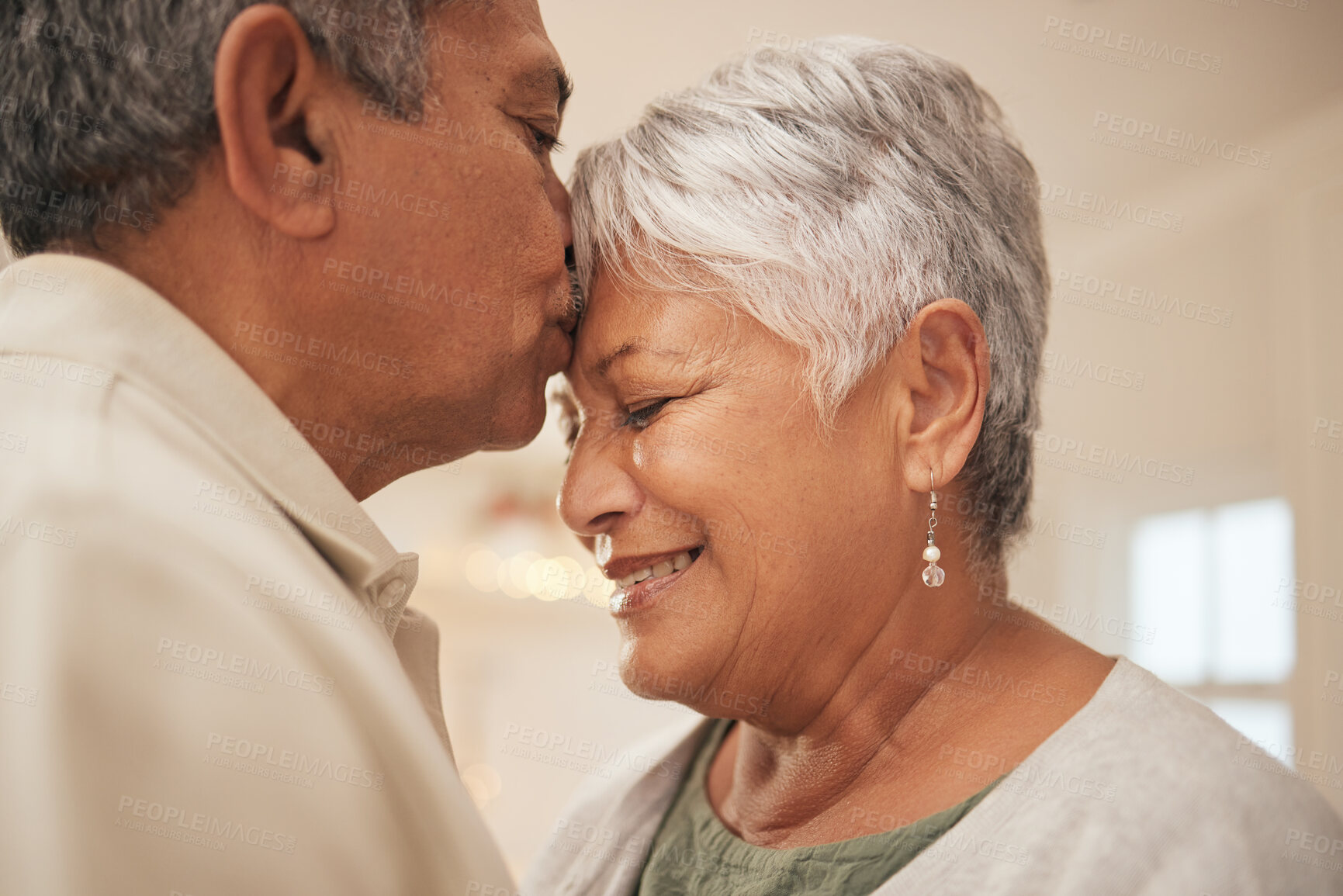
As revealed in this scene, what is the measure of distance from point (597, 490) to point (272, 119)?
1.95 feet

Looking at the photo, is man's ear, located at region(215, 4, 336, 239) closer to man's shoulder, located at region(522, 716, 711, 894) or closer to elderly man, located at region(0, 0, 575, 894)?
elderly man, located at region(0, 0, 575, 894)

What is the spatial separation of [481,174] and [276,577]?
56 centimetres

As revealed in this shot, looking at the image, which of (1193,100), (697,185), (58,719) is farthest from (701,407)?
(1193,100)

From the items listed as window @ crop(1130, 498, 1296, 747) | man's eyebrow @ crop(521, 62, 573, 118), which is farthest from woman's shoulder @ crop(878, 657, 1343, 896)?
window @ crop(1130, 498, 1296, 747)

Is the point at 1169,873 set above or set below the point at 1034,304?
below

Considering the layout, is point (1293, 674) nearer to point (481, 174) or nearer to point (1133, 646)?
point (1133, 646)

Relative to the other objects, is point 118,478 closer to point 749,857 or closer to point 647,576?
point 647,576

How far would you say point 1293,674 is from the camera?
359 cm

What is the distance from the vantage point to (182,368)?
→ 0.90 metres

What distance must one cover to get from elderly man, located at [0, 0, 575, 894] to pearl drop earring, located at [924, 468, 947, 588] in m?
0.54

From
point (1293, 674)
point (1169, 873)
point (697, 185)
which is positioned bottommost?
point (1293, 674)

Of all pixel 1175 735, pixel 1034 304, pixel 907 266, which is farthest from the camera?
pixel 1034 304

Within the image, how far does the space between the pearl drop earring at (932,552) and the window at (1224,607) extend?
10.0 feet

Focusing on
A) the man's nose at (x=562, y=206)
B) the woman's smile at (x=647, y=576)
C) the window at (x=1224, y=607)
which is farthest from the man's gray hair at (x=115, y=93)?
the window at (x=1224, y=607)
